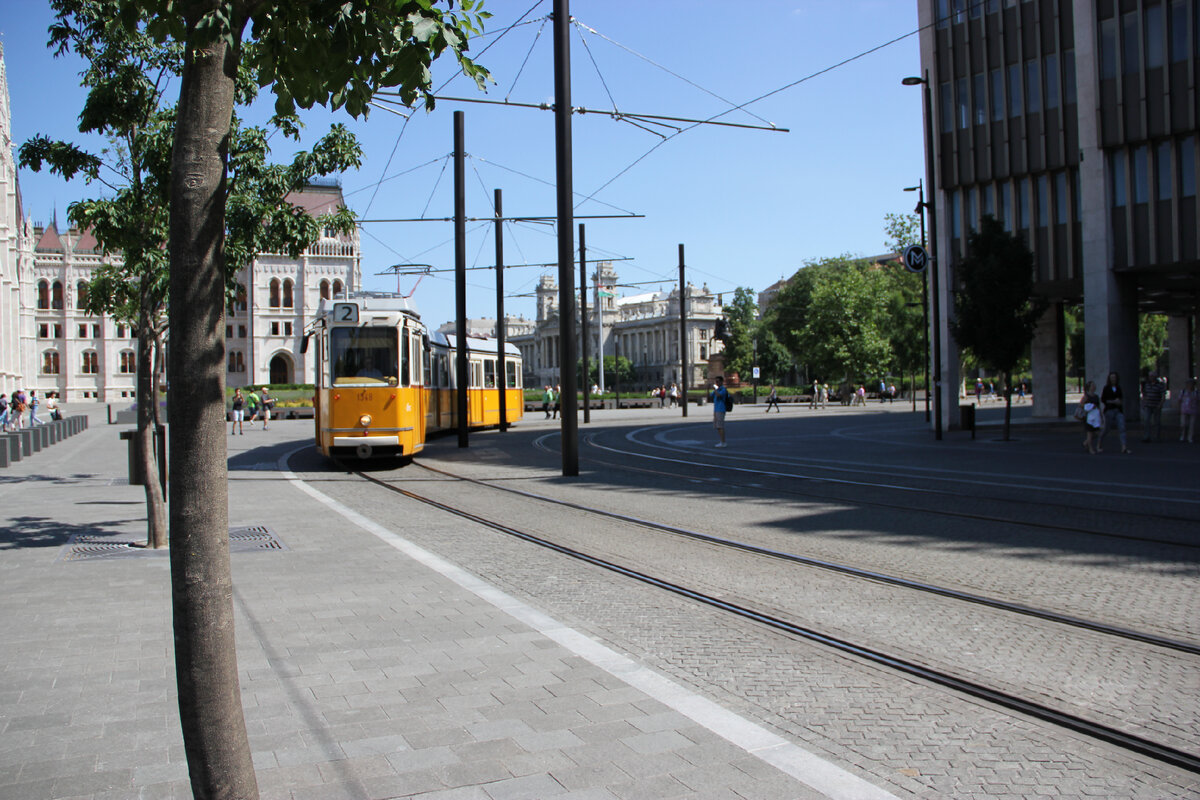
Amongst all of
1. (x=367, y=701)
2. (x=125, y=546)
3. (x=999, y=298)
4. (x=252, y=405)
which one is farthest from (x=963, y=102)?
(x=367, y=701)

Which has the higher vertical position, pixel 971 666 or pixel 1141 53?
pixel 1141 53

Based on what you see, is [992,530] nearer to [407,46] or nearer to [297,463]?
[407,46]

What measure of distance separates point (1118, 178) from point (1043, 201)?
10.8ft

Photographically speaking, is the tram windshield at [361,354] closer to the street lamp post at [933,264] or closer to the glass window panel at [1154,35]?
the street lamp post at [933,264]

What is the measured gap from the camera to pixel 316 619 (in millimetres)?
6562

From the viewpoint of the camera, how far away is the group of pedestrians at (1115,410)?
2036 centimetres

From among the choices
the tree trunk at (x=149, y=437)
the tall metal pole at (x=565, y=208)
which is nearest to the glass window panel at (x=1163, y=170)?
the tall metal pole at (x=565, y=208)

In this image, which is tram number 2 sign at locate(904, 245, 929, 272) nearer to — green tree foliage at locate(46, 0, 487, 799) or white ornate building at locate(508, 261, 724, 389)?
green tree foliage at locate(46, 0, 487, 799)

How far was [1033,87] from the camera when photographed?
97.3 ft

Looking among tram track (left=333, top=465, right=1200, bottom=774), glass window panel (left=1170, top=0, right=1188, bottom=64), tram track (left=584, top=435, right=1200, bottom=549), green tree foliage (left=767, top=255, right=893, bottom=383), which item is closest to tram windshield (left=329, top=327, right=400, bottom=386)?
tram track (left=584, top=435, right=1200, bottom=549)

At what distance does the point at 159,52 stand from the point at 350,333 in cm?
842

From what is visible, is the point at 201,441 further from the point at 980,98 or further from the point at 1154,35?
the point at 980,98

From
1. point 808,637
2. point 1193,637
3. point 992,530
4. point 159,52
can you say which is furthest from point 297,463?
point 1193,637

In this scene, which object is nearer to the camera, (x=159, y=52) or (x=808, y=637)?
(x=808, y=637)
